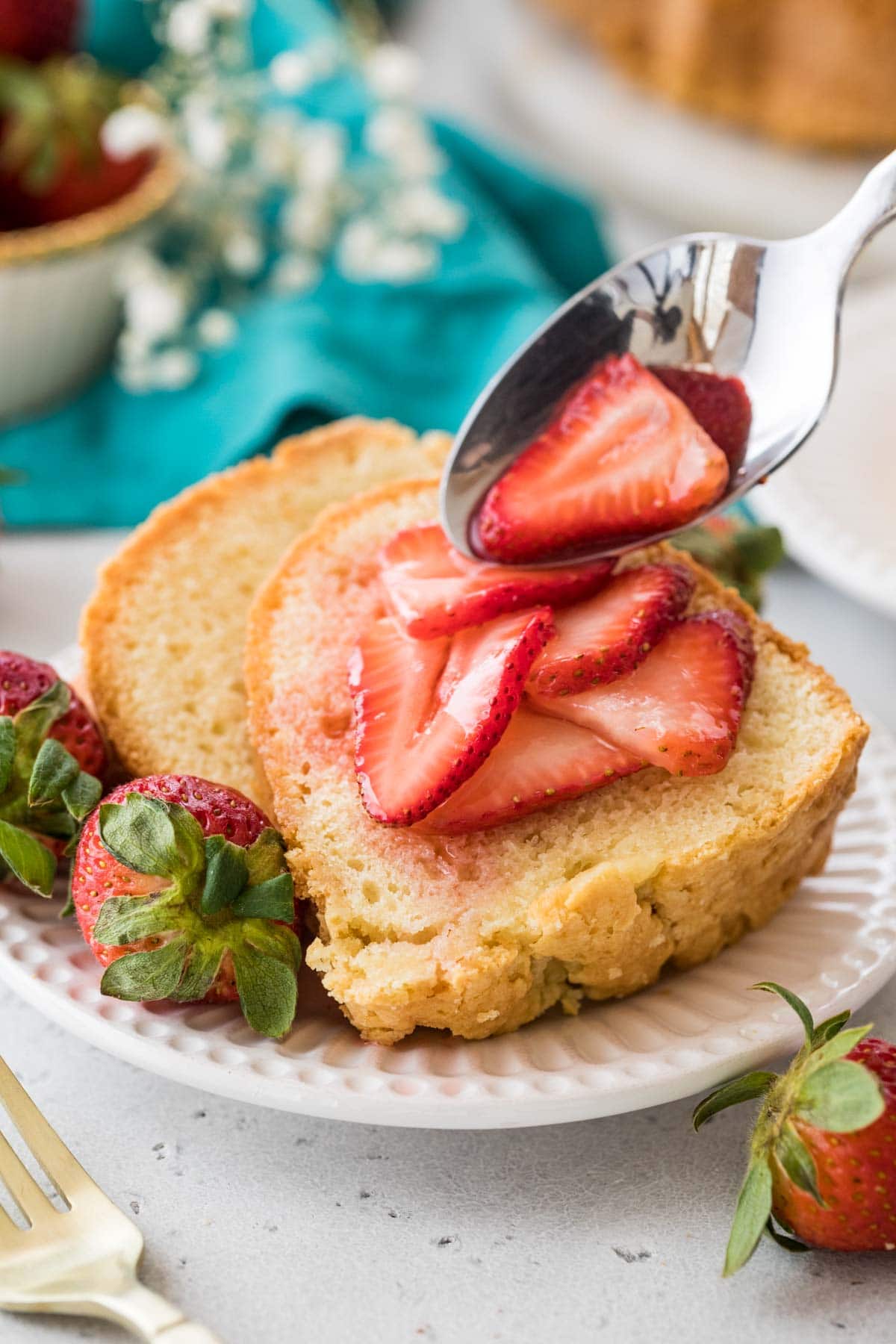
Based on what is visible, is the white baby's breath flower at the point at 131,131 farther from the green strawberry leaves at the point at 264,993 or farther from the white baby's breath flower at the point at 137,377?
the green strawberry leaves at the point at 264,993

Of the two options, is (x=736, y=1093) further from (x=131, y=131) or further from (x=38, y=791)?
(x=131, y=131)

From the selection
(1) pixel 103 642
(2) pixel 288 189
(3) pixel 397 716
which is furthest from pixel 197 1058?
(2) pixel 288 189

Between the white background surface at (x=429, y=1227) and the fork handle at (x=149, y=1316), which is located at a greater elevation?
the fork handle at (x=149, y=1316)

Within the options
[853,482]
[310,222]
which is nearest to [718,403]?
[853,482]

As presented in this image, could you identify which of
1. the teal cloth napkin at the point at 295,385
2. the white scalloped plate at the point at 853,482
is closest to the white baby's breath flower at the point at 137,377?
the teal cloth napkin at the point at 295,385

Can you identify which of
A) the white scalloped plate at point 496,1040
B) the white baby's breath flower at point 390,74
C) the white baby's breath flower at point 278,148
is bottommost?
the white scalloped plate at point 496,1040

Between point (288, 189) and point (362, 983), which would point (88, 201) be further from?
point (362, 983)

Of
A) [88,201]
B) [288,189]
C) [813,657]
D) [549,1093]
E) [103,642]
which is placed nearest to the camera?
[549,1093]
